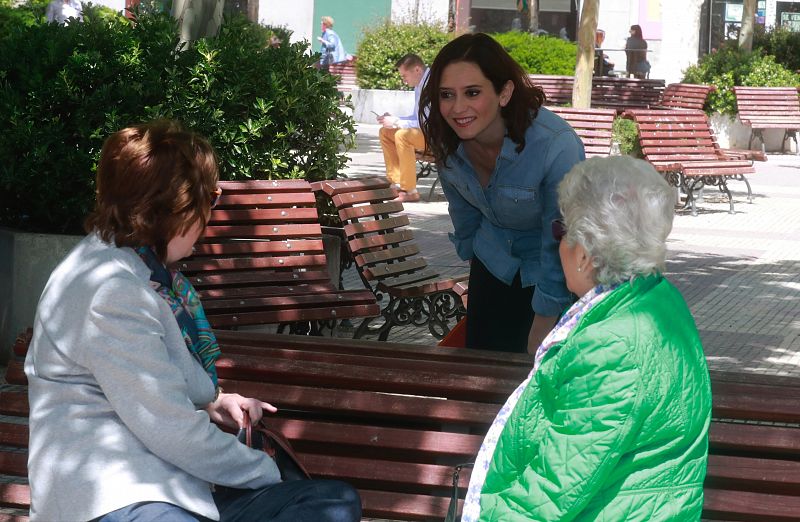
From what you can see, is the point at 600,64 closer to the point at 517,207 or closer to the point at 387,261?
the point at 387,261

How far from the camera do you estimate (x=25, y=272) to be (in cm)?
662

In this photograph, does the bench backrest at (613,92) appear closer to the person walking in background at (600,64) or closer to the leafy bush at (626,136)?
the person walking in background at (600,64)

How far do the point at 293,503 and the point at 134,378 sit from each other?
1.65 feet

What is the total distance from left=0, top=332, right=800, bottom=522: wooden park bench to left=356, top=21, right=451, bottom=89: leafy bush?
2152 centimetres

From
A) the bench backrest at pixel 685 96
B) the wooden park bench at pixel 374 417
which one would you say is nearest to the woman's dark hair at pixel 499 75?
the wooden park bench at pixel 374 417

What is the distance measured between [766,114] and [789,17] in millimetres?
18297

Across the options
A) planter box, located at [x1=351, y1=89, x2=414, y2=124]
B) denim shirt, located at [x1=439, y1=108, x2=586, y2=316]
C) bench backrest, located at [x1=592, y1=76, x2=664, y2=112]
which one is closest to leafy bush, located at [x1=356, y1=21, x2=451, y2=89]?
planter box, located at [x1=351, y1=89, x2=414, y2=124]

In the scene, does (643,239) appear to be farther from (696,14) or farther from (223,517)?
(696,14)

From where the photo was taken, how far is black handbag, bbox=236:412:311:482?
3.05 m

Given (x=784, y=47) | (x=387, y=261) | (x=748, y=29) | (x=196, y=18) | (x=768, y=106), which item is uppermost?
(x=748, y=29)

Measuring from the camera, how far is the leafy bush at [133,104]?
6738mm

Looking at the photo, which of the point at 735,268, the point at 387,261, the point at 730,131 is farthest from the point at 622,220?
the point at 730,131

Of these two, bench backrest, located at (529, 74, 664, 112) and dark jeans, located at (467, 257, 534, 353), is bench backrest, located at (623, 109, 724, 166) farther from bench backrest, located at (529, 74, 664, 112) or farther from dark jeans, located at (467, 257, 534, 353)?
dark jeans, located at (467, 257, 534, 353)

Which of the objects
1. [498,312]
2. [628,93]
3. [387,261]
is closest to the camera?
[498,312]
